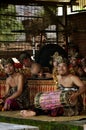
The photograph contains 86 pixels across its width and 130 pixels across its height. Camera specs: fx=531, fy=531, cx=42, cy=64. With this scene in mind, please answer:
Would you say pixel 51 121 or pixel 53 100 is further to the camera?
pixel 53 100

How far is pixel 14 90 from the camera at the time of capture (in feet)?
24.9

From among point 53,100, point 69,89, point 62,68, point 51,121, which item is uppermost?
point 62,68

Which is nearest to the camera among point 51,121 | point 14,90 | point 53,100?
point 51,121

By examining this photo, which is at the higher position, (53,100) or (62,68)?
(62,68)

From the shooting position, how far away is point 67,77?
6.73 metres

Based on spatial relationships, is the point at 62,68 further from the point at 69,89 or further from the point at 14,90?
the point at 14,90

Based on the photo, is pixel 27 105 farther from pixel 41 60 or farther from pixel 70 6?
pixel 70 6

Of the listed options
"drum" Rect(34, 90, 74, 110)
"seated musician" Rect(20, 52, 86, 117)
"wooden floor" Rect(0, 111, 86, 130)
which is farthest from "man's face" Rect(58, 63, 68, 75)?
"wooden floor" Rect(0, 111, 86, 130)

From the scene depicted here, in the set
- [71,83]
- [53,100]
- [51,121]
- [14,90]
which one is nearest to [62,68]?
[71,83]


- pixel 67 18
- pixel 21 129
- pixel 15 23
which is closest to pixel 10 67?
pixel 21 129

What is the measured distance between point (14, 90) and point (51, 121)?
5.34 feet

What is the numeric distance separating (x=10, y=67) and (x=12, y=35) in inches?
199

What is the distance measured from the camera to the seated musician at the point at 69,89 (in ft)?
21.5

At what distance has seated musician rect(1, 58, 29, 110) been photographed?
741cm
